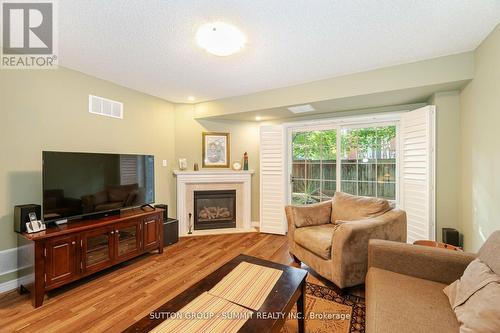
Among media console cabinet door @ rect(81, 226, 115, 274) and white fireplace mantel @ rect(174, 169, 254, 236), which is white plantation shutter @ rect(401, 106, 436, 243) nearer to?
white fireplace mantel @ rect(174, 169, 254, 236)

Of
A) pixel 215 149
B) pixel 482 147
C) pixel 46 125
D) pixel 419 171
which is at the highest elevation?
pixel 46 125

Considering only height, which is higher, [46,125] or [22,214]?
[46,125]

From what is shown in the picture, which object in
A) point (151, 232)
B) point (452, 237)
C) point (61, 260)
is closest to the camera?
point (61, 260)

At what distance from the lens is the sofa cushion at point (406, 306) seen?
1.05m

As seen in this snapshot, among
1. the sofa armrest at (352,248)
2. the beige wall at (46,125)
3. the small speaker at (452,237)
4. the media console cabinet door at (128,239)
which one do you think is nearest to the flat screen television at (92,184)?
the media console cabinet door at (128,239)

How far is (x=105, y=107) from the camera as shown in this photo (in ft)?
9.57

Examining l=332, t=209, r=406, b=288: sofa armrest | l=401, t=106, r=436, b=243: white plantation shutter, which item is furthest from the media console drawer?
l=401, t=106, r=436, b=243: white plantation shutter

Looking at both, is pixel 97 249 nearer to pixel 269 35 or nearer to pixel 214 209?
pixel 214 209

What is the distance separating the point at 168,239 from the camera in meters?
3.30

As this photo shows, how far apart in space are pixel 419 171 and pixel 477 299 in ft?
6.89

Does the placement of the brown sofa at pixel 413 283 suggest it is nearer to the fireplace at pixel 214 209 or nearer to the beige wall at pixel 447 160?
the beige wall at pixel 447 160

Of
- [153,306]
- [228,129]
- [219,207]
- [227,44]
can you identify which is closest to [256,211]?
[219,207]

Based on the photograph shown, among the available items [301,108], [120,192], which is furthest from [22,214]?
[301,108]

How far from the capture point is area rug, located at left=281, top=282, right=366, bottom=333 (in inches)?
64.5
